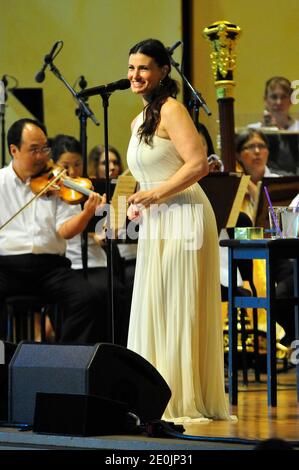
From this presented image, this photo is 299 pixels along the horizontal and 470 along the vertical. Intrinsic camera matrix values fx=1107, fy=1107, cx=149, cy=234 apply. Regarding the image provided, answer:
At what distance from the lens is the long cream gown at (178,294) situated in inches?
170

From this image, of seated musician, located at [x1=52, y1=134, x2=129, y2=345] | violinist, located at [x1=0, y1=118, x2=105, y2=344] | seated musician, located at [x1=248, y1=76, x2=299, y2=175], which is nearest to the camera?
violinist, located at [x1=0, y1=118, x2=105, y2=344]

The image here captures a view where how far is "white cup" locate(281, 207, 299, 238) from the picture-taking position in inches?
190

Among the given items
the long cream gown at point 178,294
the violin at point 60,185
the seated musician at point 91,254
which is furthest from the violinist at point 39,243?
the long cream gown at point 178,294

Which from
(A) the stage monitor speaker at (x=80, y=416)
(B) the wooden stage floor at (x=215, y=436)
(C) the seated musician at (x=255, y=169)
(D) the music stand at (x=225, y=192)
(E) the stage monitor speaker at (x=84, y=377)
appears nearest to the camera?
(B) the wooden stage floor at (x=215, y=436)

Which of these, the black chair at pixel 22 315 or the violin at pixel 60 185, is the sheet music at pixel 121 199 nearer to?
the violin at pixel 60 185

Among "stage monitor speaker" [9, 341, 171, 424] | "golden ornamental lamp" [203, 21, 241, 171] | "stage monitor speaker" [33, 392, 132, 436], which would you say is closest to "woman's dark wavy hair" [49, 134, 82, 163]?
"golden ornamental lamp" [203, 21, 241, 171]

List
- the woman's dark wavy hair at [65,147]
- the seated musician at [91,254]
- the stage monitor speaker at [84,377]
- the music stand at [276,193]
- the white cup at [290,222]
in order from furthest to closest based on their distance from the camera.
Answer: the woman's dark wavy hair at [65,147]
the seated musician at [91,254]
the music stand at [276,193]
the white cup at [290,222]
the stage monitor speaker at [84,377]

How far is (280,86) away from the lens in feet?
25.4

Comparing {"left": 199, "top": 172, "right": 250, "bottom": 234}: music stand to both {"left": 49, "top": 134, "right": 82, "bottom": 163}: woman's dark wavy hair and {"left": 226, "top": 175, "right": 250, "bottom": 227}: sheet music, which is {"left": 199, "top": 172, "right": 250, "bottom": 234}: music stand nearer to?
{"left": 226, "top": 175, "right": 250, "bottom": 227}: sheet music

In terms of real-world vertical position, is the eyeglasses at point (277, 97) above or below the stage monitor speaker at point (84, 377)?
above

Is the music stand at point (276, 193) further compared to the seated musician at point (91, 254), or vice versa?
the seated musician at point (91, 254)

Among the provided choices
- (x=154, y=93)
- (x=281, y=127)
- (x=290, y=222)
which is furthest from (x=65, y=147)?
(x=154, y=93)

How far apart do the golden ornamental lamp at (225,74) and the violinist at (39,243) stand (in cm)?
108

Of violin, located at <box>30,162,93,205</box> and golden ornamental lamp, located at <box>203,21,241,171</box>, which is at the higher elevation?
golden ornamental lamp, located at <box>203,21,241,171</box>
